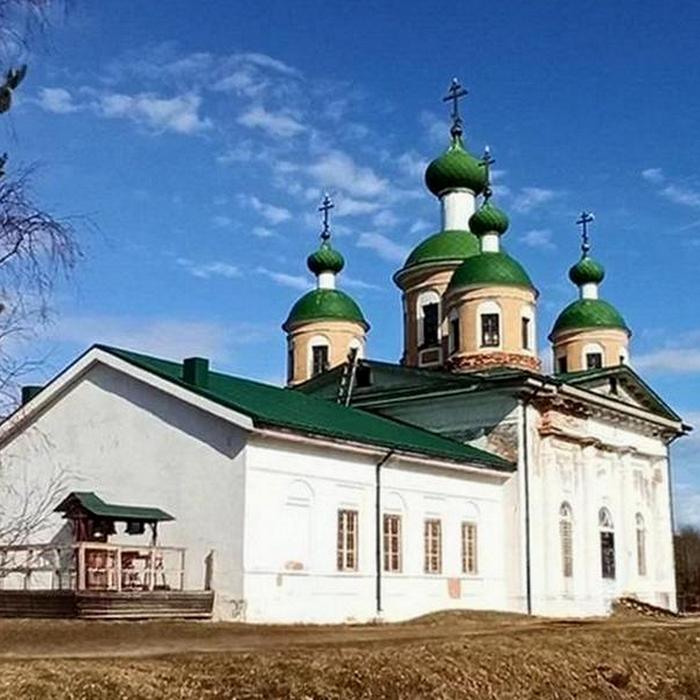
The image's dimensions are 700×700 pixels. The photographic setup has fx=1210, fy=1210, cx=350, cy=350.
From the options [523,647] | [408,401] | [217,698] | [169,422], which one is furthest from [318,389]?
[217,698]

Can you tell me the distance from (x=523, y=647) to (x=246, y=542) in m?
8.25

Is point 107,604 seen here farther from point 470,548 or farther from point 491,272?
point 491,272

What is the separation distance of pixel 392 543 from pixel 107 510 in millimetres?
7207

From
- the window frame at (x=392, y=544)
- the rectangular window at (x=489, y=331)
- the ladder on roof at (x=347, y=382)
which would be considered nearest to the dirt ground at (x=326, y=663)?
the window frame at (x=392, y=544)

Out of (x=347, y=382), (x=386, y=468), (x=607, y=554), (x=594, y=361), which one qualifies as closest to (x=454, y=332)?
(x=347, y=382)

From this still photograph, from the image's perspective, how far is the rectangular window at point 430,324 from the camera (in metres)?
41.3

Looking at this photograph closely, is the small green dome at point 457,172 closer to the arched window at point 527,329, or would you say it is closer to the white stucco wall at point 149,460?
the arched window at point 527,329

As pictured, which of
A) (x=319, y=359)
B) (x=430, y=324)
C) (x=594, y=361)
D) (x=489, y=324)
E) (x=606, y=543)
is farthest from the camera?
(x=319, y=359)

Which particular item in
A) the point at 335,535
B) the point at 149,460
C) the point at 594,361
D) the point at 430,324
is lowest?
the point at 335,535

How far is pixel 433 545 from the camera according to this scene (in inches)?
1152

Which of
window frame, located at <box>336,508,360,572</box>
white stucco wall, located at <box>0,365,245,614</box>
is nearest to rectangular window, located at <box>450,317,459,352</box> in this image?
window frame, located at <box>336,508,360,572</box>

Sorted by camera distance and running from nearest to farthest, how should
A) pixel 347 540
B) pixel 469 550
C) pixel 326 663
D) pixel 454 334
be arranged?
pixel 326 663 < pixel 347 540 < pixel 469 550 < pixel 454 334

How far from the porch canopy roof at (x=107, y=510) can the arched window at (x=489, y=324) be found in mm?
14739

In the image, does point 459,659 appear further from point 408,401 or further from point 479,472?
point 408,401
